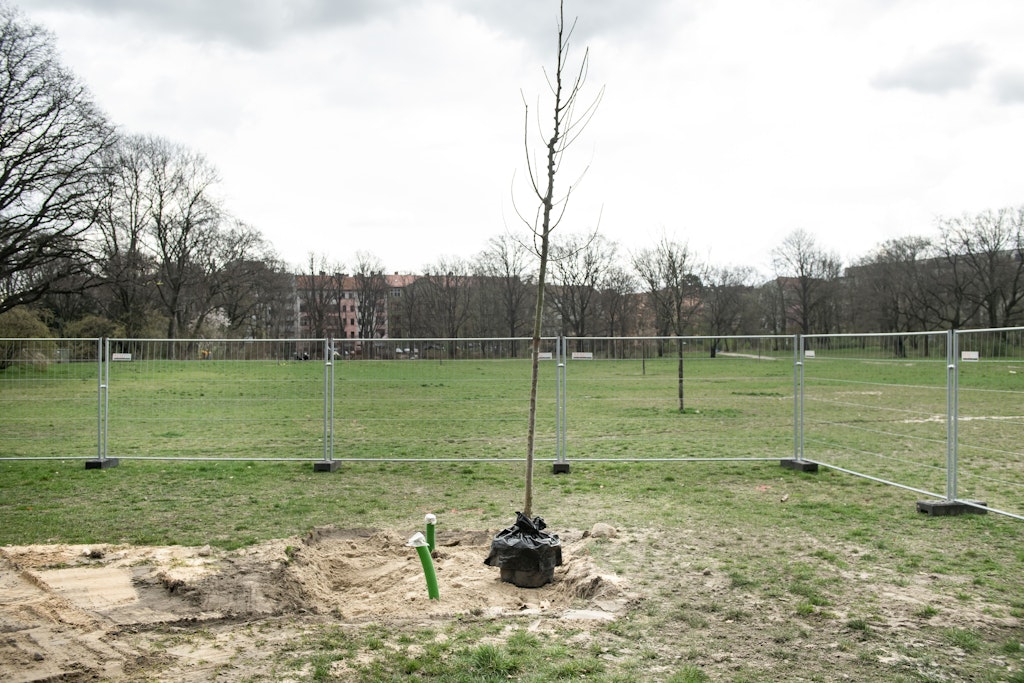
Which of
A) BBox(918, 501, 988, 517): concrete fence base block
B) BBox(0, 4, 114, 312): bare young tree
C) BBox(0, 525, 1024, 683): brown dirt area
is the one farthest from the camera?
BBox(0, 4, 114, 312): bare young tree

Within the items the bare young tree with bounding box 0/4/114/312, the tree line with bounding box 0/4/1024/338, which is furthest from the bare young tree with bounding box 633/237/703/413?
the bare young tree with bounding box 0/4/114/312

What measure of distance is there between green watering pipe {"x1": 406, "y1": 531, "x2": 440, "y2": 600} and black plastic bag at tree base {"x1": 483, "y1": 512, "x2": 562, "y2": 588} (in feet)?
2.08

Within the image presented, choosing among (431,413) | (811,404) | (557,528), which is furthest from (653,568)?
(811,404)

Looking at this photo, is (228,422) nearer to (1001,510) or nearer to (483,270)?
(1001,510)

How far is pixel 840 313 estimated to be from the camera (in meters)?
65.9

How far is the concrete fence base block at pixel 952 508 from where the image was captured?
25.8ft

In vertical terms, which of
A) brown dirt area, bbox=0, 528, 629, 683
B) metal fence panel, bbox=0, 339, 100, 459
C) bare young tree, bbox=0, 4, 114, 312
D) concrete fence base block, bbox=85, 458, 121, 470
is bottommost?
concrete fence base block, bbox=85, 458, 121, 470

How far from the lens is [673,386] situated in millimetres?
14305

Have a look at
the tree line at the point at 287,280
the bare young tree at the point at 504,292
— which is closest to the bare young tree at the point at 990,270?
the tree line at the point at 287,280

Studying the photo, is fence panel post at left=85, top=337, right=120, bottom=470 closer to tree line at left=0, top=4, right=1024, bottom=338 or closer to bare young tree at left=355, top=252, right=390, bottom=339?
tree line at left=0, top=4, right=1024, bottom=338

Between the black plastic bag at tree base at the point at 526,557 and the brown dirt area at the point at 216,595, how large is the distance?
81 mm

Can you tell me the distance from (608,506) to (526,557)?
9.70 feet

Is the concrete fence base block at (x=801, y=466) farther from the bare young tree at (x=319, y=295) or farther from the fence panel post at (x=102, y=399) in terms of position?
the bare young tree at (x=319, y=295)

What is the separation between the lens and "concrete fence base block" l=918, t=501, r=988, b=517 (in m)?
7.86
